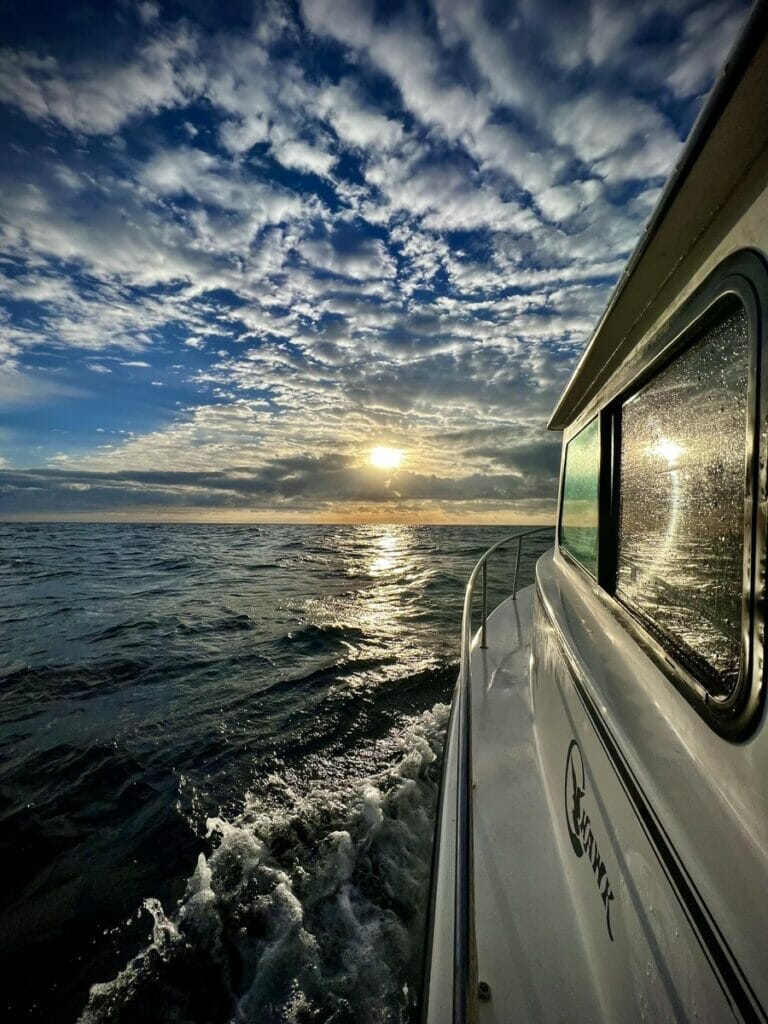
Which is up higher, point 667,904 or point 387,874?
point 667,904

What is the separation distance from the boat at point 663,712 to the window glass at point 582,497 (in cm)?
31

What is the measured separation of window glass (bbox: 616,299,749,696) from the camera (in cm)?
118

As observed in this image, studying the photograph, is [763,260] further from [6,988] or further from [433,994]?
[6,988]

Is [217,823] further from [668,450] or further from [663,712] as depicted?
[668,450]

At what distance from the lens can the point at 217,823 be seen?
11.5 feet

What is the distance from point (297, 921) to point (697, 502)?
307 cm

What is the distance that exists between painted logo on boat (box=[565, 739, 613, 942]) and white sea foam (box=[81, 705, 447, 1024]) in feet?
4.14

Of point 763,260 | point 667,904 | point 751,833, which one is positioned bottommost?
point 667,904

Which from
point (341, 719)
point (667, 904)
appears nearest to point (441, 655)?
point (341, 719)

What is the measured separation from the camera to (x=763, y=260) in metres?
1.04

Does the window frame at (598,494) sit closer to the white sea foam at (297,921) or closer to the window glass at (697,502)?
the window glass at (697,502)

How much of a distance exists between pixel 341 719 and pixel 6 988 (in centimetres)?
322

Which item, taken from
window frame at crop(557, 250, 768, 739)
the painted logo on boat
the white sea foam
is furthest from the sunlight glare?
the white sea foam

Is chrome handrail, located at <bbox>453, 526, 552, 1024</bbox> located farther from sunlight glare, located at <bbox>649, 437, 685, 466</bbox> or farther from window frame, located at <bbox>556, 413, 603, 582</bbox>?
window frame, located at <bbox>556, 413, 603, 582</bbox>
